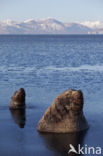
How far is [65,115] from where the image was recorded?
2595 cm

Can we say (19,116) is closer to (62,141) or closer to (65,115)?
(65,115)

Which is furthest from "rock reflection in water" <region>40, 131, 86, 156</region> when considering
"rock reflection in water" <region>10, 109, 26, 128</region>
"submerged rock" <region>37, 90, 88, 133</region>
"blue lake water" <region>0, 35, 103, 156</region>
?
"rock reflection in water" <region>10, 109, 26, 128</region>

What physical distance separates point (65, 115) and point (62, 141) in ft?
6.17

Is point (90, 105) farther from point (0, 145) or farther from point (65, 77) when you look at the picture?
point (65, 77)

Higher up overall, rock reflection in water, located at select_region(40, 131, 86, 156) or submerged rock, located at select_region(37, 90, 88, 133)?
submerged rock, located at select_region(37, 90, 88, 133)

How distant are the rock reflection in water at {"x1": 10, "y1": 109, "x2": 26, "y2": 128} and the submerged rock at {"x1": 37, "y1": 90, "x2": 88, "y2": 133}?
2549 millimetres

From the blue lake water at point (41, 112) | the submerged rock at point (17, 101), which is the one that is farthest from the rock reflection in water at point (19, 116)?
the submerged rock at point (17, 101)

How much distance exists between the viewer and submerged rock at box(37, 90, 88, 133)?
2583 centimetres

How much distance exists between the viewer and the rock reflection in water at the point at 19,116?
28.7m

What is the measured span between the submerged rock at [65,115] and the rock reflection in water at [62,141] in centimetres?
44

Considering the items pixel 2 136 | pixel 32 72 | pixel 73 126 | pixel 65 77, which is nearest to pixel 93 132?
pixel 73 126

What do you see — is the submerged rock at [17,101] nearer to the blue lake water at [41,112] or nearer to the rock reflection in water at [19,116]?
the blue lake water at [41,112]

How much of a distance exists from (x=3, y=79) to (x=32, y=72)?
309 inches

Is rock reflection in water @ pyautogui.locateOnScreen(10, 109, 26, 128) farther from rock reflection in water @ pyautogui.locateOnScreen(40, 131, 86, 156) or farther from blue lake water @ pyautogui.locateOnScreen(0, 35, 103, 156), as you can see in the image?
rock reflection in water @ pyautogui.locateOnScreen(40, 131, 86, 156)
